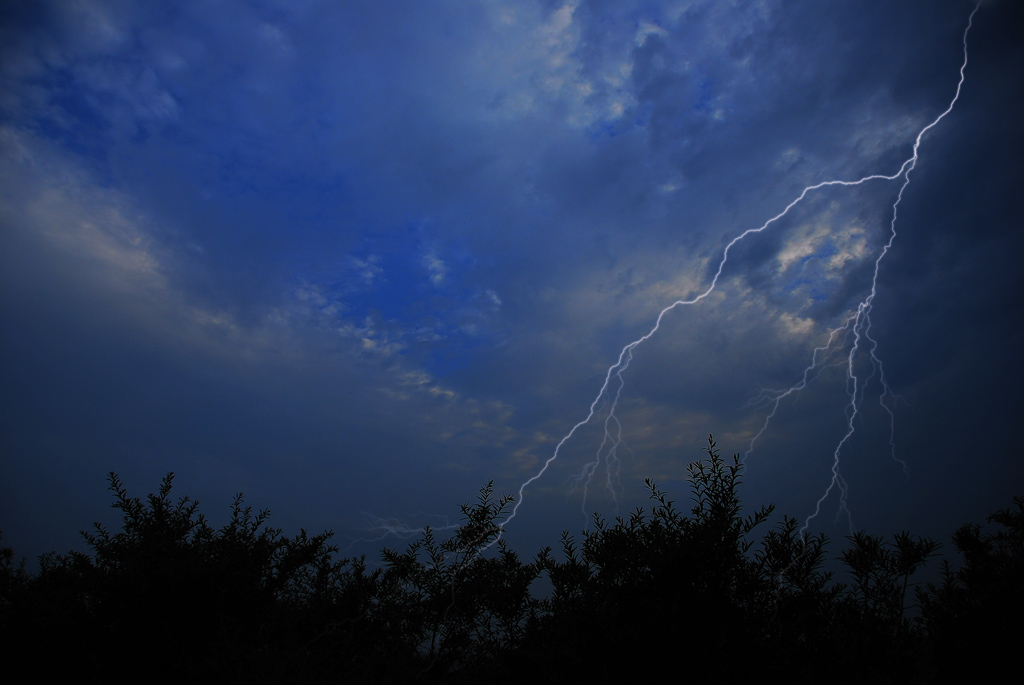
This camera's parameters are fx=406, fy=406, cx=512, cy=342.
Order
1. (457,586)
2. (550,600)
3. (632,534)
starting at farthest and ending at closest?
(457,586), (550,600), (632,534)

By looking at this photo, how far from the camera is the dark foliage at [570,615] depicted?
3240mm

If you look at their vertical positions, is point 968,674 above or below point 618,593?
below

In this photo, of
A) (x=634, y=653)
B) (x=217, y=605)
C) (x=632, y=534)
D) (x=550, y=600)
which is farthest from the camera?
(x=550, y=600)

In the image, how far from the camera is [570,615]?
13.8 ft

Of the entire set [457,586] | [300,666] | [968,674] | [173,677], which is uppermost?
[457,586]

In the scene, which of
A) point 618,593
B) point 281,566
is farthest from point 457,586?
point 618,593

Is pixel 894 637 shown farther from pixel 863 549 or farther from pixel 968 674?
pixel 863 549

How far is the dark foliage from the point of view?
128 inches

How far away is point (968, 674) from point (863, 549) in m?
1.76

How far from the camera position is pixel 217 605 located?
4.10m

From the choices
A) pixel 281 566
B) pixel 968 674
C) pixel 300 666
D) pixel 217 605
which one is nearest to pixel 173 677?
pixel 217 605

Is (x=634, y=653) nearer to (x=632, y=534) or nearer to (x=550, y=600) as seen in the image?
(x=632, y=534)

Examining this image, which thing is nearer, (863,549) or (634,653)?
(634,653)

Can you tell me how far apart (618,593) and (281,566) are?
3.94m
